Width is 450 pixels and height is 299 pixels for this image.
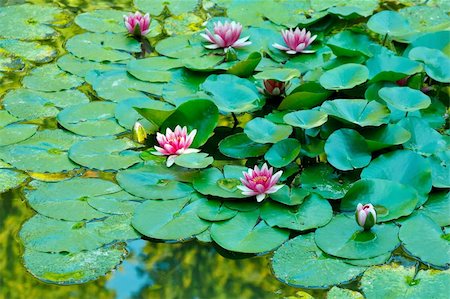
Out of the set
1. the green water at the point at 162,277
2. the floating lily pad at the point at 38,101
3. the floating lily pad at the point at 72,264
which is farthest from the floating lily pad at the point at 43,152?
the floating lily pad at the point at 72,264

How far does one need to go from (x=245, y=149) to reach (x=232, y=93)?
31 cm

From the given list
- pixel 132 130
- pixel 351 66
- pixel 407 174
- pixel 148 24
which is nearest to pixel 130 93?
pixel 132 130

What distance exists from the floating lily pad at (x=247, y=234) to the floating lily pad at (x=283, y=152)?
0.87 ft

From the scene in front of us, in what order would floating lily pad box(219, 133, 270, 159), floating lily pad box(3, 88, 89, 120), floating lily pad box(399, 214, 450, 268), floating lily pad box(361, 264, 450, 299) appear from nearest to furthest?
1. floating lily pad box(361, 264, 450, 299)
2. floating lily pad box(399, 214, 450, 268)
3. floating lily pad box(219, 133, 270, 159)
4. floating lily pad box(3, 88, 89, 120)

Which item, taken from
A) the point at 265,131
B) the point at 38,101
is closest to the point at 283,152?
the point at 265,131

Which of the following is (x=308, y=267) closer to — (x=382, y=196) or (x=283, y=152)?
(x=382, y=196)

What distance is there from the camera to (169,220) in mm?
2471

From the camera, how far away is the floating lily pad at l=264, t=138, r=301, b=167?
8.75ft

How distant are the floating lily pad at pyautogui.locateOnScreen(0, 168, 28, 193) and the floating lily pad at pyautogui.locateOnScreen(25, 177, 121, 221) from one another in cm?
6

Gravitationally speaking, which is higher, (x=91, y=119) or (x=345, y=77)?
(x=345, y=77)

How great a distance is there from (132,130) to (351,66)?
3.08ft

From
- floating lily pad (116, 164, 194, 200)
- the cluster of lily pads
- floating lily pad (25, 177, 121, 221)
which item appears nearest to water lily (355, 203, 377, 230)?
the cluster of lily pads

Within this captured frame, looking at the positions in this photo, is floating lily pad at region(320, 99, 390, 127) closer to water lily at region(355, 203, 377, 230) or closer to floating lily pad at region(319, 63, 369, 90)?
floating lily pad at region(319, 63, 369, 90)

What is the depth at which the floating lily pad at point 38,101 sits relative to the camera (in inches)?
121
